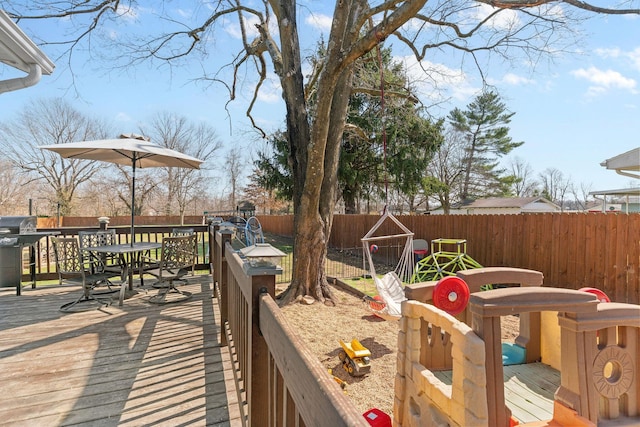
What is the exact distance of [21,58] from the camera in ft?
9.55

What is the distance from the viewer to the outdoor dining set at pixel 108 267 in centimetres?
407

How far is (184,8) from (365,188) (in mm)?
11503

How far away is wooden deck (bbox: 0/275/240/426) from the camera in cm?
198

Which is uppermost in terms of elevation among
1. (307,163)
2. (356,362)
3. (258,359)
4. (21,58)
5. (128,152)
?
(21,58)

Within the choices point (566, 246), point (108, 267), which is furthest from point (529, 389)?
point (108, 267)

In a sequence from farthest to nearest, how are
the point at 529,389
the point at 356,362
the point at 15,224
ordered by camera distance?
the point at 15,224
the point at 356,362
the point at 529,389

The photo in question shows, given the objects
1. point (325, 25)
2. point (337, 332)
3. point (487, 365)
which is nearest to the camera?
point (487, 365)

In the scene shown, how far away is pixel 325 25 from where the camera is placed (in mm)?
7152

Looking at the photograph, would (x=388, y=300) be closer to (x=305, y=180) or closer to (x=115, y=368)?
(x=305, y=180)

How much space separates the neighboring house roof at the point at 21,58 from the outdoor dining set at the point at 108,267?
6.20 feet

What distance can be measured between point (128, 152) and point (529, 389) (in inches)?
217

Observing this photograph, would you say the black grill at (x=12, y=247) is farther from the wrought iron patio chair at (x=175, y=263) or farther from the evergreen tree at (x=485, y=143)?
the evergreen tree at (x=485, y=143)

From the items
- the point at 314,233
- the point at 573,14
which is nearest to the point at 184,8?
the point at 314,233

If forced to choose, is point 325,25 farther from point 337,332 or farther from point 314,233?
Answer: point 337,332
